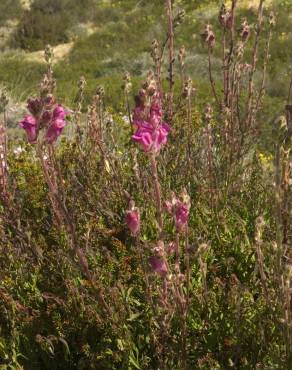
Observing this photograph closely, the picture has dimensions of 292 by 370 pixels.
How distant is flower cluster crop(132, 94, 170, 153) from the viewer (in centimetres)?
177

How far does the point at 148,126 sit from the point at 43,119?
41cm

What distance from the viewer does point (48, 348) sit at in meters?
2.32

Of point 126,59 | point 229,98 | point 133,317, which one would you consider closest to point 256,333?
point 133,317

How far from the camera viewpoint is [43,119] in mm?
1977

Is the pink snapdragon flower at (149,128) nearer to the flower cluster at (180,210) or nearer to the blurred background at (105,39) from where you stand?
the flower cluster at (180,210)

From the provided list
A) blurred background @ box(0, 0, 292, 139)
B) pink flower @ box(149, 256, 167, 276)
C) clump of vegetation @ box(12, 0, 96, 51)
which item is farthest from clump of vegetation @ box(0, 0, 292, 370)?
clump of vegetation @ box(12, 0, 96, 51)

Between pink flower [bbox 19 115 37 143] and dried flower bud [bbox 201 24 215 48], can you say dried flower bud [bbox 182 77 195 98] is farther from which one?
pink flower [bbox 19 115 37 143]

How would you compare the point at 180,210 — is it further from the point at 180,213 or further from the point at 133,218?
the point at 133,218

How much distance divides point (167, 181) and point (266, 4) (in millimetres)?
14416

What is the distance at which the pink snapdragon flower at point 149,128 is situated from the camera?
5.81 feet

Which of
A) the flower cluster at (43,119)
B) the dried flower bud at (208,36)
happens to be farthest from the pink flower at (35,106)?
the dried flower bud at (208,36)

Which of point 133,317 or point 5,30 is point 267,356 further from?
point 5,30

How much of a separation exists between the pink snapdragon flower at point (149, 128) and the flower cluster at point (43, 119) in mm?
308

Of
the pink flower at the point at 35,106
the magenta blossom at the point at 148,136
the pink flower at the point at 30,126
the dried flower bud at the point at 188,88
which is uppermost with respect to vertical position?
the pink flower at the point at 35,106
